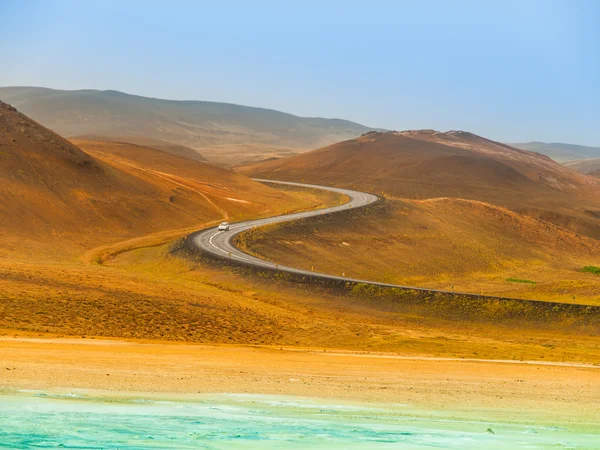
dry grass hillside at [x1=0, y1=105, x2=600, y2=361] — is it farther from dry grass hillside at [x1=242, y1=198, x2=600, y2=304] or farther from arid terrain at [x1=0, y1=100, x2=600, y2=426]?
dry grass hillside at [x1=242, y1=198, x2=600, y2=304]

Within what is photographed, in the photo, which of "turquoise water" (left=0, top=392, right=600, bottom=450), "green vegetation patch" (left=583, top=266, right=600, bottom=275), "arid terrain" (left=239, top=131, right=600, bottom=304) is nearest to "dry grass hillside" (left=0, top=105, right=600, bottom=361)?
"arid terrain" (left=239, top=131, right=600, bottom=304)

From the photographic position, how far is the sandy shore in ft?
68.2

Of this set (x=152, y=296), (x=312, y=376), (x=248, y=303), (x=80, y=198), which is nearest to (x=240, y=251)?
(x=248, y=303)

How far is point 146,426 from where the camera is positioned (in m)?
16.5

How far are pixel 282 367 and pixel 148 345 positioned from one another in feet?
22.5

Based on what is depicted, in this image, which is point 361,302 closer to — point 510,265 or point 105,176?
point 510,265

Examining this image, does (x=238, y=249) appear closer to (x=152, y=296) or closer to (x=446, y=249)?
(x=152, y=296)

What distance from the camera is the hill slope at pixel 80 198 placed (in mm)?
83438

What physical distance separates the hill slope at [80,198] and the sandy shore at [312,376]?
4634cm

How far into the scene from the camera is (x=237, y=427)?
17.0 meters

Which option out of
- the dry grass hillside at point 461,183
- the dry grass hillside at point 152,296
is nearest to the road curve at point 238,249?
the dry grass hillside at point 152,296

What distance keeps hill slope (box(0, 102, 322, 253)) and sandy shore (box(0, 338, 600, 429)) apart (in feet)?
152

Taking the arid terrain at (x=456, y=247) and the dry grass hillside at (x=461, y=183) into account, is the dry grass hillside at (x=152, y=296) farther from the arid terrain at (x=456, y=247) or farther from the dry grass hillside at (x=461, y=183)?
the dry grass hillside at (x=461, y=183)

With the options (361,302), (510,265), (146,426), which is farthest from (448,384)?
(510,265)
